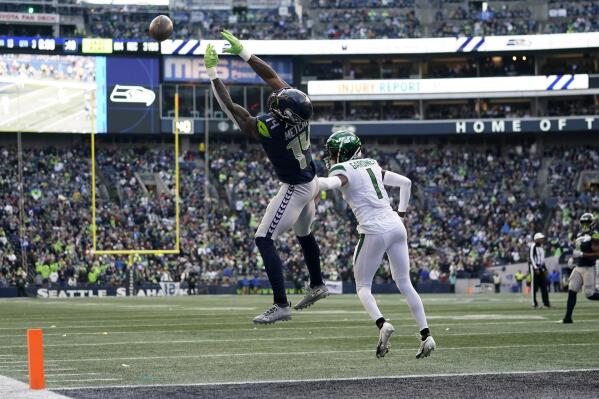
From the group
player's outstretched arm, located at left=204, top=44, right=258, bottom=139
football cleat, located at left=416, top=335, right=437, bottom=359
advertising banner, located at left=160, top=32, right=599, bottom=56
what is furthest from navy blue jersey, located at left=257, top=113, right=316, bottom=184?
advertising banner, located at left=160, top=32, right=599, bottom=56

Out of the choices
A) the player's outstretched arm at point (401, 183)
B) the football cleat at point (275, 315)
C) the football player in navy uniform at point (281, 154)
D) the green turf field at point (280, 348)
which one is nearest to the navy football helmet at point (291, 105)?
the football player in navy uniform at point (281, 154)

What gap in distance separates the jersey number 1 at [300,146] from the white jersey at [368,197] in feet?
1.11

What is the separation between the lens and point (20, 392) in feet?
28.3

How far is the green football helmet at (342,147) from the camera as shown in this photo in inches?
433

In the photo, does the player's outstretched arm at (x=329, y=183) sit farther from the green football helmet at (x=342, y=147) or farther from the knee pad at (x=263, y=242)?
the knee pad at (x=263, y=242)

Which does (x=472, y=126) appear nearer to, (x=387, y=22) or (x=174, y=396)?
(x=387, y=22)

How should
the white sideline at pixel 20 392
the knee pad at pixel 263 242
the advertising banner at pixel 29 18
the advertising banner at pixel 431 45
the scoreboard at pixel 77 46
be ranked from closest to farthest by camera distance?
the white sideline at pixel 20 392, the knee pad at pixel 263 242, the scoreboard at pixel 77 46, the advertising banner at pixel 29 18, the advertising banner at pixel 431 45

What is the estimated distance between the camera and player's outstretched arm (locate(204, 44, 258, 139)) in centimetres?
1108

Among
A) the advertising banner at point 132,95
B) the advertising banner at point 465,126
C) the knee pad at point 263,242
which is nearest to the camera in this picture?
the knee pad at point 263,242

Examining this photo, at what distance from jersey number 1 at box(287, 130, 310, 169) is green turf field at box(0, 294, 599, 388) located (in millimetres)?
2045

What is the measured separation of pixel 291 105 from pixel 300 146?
1.62ft

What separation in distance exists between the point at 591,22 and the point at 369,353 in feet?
162

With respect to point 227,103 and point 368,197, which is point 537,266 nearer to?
point 368,197

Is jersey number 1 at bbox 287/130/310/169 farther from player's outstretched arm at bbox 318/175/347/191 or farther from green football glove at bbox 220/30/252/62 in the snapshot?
green football glove at bbox 220/30/252/62
